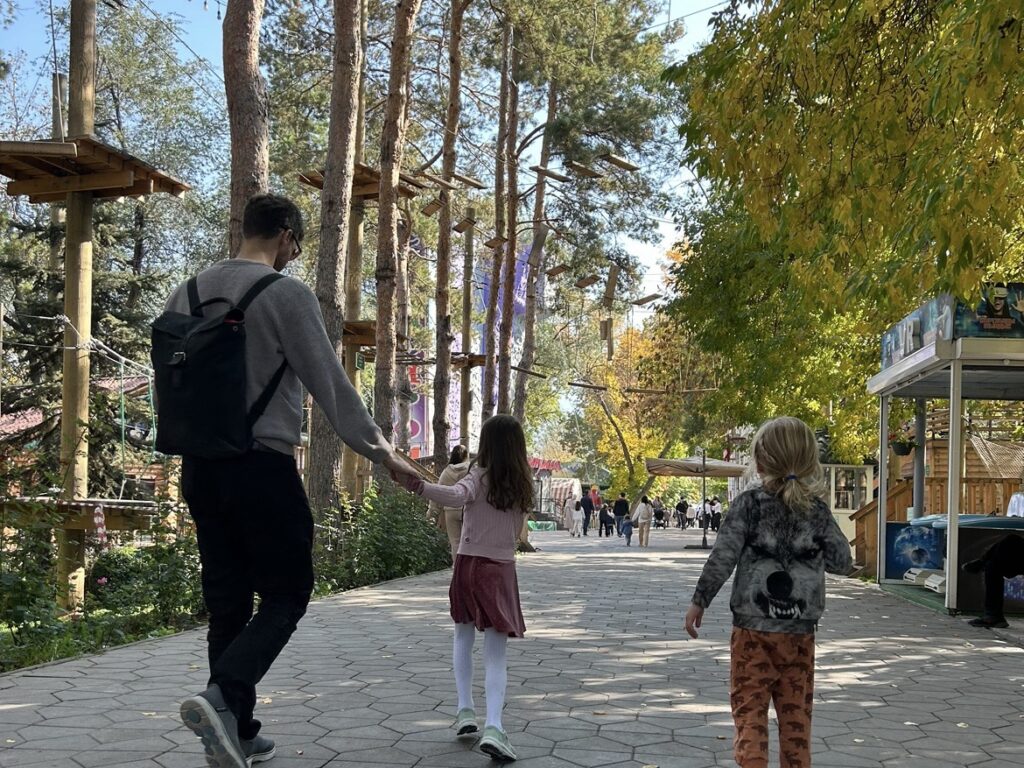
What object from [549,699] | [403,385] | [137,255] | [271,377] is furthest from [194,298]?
[137,255]

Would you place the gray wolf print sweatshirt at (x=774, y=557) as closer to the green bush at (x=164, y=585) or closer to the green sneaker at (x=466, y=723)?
the green sneaker at (x=466, y=723)

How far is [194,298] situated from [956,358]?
30.2 feet

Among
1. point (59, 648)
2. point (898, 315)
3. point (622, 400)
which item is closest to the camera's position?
point (59, 648)

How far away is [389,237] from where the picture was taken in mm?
19828

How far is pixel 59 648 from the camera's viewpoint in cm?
795

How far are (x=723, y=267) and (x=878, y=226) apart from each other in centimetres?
1219

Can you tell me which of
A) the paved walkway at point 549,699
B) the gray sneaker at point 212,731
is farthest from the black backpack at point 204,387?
the paved walkway at point 549,699

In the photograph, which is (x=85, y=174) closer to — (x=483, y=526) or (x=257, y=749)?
(x=483, y=526)

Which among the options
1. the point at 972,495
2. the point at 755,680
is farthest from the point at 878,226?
the point at 972,495

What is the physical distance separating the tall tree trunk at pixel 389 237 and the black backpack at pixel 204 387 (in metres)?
15.0

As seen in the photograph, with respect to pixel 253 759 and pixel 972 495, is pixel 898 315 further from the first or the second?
pixel 253 759

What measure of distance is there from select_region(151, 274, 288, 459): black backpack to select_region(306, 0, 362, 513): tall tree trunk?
10.1m

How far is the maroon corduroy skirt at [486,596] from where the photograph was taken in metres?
5.07

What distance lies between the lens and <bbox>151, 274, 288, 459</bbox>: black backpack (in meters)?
3.87
